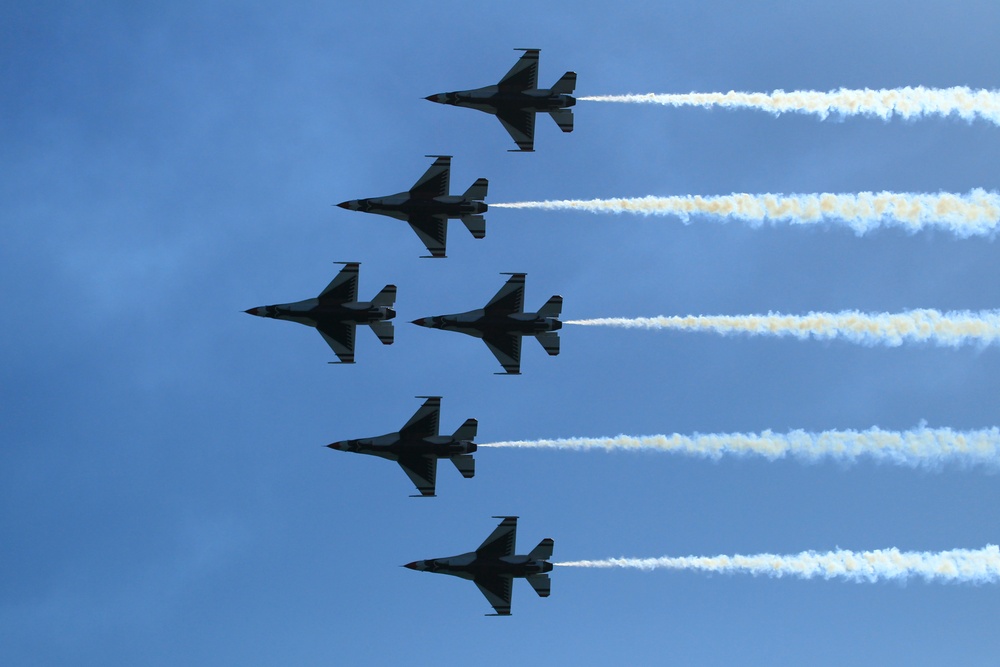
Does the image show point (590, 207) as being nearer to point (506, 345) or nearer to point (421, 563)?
point (506, 345)

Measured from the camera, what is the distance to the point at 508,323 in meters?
97.4

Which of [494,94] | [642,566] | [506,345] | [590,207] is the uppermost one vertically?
[494,94]

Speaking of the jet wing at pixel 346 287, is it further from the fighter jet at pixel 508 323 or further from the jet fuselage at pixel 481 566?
the jet fuselage at pixel 481 566

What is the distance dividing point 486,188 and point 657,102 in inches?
549

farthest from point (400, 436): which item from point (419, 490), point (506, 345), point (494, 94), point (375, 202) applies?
point (494, 94)

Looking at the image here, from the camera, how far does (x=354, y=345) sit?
100188mm

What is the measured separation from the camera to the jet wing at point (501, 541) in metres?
98.4

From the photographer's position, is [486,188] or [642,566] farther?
[486,188]

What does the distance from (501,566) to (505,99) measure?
33074mm

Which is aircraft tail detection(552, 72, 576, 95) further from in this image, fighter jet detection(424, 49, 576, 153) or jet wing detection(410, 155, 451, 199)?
jet wing detection(410, 155, 451, 199)

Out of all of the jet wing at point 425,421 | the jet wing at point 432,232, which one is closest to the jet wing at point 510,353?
the jet wing at point 425,421

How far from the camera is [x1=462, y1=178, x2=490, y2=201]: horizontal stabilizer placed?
325 ft

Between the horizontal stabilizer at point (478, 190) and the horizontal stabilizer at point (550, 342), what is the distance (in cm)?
1114

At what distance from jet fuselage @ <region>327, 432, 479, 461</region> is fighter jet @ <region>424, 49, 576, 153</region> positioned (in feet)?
69.6
